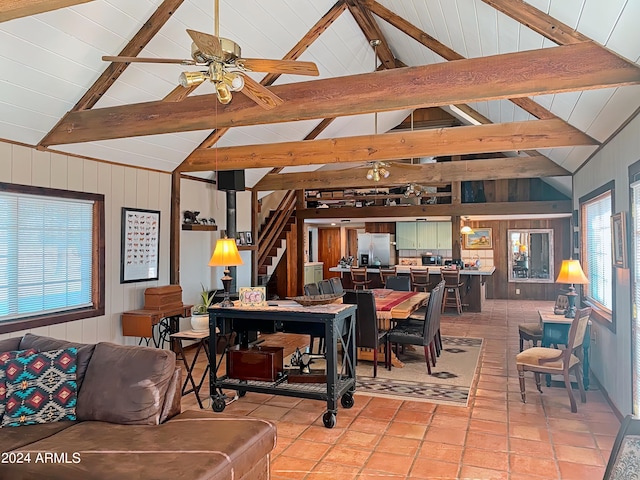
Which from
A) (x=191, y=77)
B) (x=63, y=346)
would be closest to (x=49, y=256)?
(x=63, y=346)

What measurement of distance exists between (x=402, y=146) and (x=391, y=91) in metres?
2.06

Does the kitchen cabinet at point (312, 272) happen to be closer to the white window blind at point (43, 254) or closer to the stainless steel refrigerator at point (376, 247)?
the stainless steel refrigerator at point (376, 247)

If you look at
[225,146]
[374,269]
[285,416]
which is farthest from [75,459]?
[374,269]

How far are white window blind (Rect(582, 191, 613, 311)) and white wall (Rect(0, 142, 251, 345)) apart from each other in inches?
206

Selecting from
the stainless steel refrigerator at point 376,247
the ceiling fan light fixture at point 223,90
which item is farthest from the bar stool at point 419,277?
the ceiling fan light fixture at point 223,90

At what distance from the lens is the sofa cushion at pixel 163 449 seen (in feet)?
6.79

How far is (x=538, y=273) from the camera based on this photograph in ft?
36.7

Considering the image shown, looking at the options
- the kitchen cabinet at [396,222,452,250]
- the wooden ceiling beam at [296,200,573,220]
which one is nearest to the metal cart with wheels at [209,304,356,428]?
the wooden ceiling beam at [296,200,573,220]

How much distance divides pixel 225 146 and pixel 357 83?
3.55m

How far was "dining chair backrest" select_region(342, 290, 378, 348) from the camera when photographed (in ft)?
15.8

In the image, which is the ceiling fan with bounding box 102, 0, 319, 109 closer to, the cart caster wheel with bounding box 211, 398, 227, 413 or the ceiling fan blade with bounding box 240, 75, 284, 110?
the ceiling fan blade with bounding box 240, 75, 284, 110

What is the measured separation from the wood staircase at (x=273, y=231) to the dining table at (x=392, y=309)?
3591mm

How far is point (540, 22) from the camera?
3127 mm

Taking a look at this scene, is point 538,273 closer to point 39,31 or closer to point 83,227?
point 83,227
